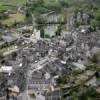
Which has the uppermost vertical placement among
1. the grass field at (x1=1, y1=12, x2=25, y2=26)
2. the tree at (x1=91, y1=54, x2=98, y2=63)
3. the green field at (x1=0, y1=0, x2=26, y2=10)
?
the tree at (x1=91, y1=54, x2=98, y2=63)

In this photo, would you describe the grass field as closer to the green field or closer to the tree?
the green field

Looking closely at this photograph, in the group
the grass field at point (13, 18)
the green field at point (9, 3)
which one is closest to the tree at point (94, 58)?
the grass field at point (13, 18)

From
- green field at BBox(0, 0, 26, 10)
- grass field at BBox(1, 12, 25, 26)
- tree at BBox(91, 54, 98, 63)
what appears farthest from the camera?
green field at BBox(0, 0, 26, 10)

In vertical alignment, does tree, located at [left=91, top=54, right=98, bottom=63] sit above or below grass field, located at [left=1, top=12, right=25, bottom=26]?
above

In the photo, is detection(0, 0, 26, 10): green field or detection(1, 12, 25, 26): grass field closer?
detection(1, 12, 25, 26): grass field

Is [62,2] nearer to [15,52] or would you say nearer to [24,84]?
[15,52]

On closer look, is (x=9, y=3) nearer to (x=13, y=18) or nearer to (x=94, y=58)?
(x=13, y=18)

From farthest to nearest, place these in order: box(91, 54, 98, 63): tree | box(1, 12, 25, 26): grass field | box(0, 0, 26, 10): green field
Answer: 1. box(0, 0, 26, 10): green field
2. box(1, 12, 25, 26): grass field
3. box(91, 54, 98, 63): tree

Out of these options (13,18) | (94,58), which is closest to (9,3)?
(13,18)

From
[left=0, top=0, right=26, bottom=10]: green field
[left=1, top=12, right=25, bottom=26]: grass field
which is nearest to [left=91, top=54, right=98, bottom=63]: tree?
[left=1, top=12, right=25, bottom=26]: grass field
